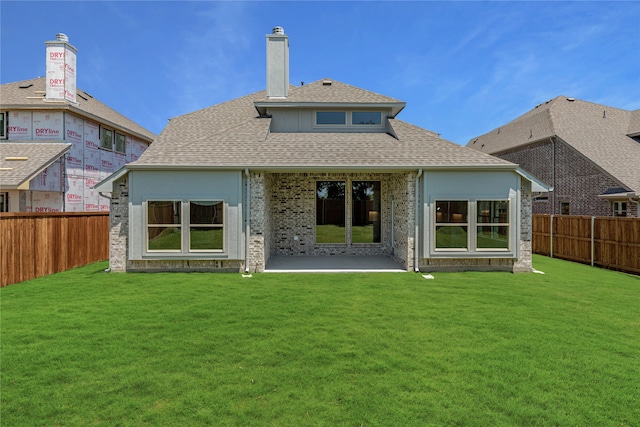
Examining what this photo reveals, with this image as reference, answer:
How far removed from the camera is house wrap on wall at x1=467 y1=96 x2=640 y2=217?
1574cm

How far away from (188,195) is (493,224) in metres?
9.36

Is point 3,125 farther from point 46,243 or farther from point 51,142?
point 46,243

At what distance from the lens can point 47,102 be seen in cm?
1434

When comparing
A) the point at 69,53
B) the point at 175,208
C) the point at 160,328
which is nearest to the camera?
the point at 160,328

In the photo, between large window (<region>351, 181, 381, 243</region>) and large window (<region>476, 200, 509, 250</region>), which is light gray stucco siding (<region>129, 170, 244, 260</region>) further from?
large window (<region>476, 200, 509, 250</region>)

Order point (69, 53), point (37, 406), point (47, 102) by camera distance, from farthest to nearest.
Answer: point (69, 53) → point (47, 102) → point (37, 406)

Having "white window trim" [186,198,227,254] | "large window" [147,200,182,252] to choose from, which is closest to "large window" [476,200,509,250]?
"white window trim" [186,198,227,254]

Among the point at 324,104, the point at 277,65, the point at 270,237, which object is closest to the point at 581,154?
the point at 324,104

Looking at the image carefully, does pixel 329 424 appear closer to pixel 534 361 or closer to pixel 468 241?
pixel 534 361

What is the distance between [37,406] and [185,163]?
7.30m

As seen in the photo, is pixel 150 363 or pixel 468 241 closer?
pixel 150 363

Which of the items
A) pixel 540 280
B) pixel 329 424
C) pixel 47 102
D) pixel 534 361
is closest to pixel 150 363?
pixel 329 424

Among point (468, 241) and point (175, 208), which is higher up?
point (175, 208)

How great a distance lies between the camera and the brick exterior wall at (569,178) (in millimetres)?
16281
